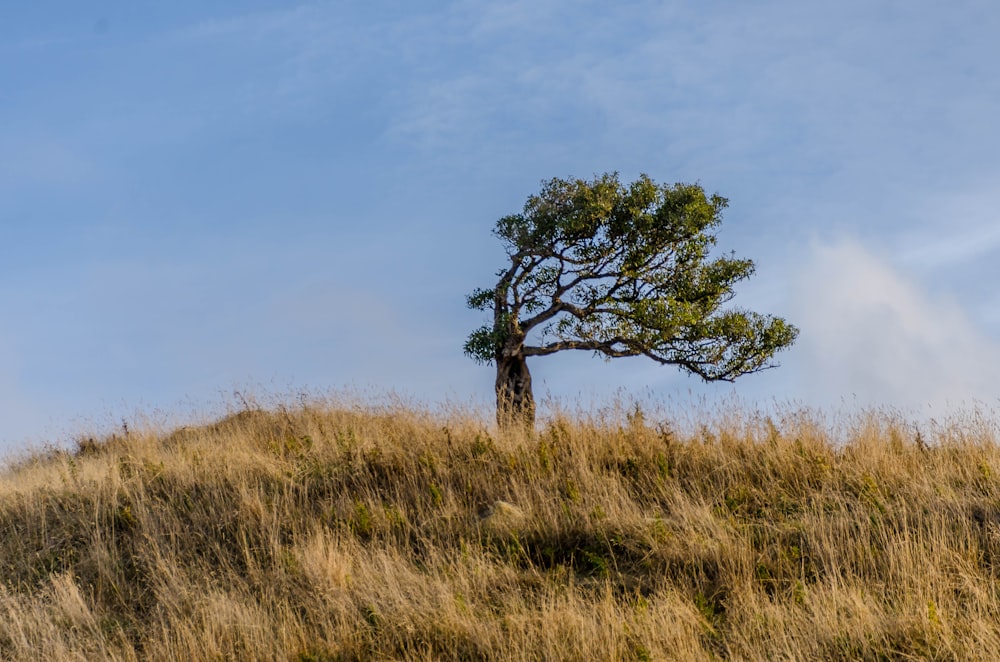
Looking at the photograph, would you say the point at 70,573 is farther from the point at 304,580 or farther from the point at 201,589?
the point at 304,580

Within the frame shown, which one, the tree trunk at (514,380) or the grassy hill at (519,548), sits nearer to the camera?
the grassy hill at (519,548)

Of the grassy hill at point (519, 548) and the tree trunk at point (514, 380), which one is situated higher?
the tree trunk at point (514, 380)

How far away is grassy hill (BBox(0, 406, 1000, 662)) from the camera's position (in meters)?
6.98

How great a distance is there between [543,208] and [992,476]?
11.2 m

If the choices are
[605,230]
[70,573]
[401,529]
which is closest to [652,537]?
[401,529]

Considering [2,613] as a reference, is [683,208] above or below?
above

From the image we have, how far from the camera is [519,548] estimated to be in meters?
8.80

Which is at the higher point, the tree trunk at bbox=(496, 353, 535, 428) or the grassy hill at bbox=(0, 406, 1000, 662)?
the tree trunk at bbox=(496, 353, 535, 428)

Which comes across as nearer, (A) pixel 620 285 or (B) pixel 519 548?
(B) pixel 519 548

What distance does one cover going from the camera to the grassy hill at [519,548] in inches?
275

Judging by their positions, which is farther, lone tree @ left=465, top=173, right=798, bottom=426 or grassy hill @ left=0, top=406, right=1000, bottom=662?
lone tree @ left=465, top=173, right=798, bottom=426

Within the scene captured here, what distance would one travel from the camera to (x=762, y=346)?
19000mm

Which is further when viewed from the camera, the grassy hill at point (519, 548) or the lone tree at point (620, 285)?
the lone tree at point (620, 285)

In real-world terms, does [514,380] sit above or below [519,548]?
above
